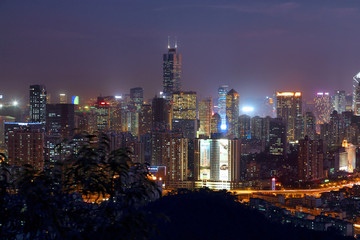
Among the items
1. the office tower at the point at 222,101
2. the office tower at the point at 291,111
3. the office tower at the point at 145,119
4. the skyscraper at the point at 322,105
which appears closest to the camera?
the office tower at the point at 145,119

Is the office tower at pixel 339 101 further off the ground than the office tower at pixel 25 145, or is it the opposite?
the office tower at pixel 339 101

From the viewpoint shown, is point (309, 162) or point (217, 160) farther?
point (309, 162)

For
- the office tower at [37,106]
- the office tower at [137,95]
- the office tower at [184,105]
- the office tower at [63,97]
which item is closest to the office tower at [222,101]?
the office tower at [184,105]

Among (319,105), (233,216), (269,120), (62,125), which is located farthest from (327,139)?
(233,216)

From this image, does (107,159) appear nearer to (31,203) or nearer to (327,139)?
(31,203)

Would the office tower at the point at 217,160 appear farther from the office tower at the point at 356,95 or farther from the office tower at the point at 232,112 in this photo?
the office tower at the point at 356,95

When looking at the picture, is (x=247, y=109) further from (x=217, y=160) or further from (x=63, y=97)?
(x=217, y=160)

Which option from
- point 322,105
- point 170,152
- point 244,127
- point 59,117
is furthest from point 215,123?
point 322,105
